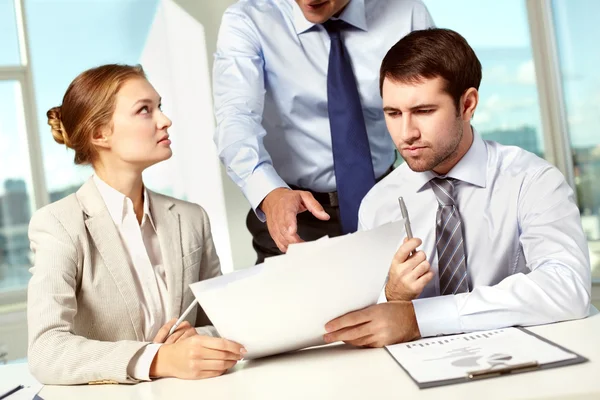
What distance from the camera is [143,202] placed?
1.93 metres

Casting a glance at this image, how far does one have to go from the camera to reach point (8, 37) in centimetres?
458

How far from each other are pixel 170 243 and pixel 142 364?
582mm

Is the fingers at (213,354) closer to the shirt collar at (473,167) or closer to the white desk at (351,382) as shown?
the white desk at (351,382)

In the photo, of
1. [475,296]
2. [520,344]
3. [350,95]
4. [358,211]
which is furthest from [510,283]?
[350,95]

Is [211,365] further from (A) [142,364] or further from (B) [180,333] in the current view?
(B) [180,333]

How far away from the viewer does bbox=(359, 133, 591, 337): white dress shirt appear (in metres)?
1.36

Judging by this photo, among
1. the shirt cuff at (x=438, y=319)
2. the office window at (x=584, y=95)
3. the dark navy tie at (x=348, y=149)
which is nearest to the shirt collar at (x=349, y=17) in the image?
the dark navy tie at (x=348, y=149)

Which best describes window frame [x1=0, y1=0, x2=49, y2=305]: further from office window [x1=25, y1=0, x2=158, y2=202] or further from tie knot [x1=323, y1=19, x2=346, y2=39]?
tie knot [x1=323, y1=19, x2=346, y2=39]

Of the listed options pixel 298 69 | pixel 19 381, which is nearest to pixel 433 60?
pixel 298 69

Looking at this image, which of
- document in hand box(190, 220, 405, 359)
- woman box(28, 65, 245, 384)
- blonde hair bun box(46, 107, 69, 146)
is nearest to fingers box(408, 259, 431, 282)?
document in hand box(190, 220, 405, 359)

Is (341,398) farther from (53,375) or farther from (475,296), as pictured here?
(53,375)

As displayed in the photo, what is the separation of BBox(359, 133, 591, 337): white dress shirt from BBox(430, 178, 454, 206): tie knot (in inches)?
0.8

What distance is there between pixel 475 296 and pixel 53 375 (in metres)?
0.85

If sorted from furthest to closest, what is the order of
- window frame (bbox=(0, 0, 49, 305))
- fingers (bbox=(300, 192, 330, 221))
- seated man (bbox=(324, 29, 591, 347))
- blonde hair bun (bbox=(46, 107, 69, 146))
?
window frame (bbox=(0, 0, 49, 305)) < blonde hair bun (bbox=(46, 107, 69, 146)) < seated man (bbox=(324, 29, 591, 347)) < fingers (bbox=(300, 192, 330, 221))
